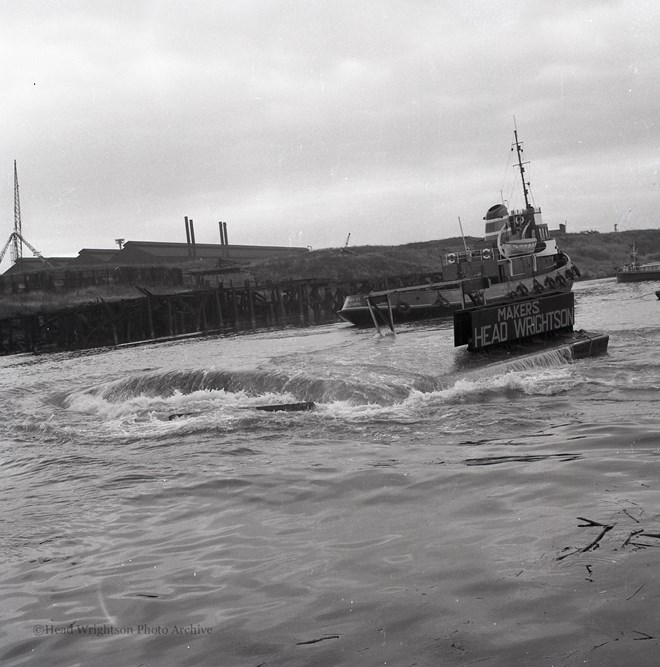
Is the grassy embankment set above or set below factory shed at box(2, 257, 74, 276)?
below

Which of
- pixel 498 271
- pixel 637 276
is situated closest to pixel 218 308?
pixel 498 271

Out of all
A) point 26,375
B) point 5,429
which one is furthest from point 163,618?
point 26,375

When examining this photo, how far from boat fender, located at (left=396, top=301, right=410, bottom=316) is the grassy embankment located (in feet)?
76.9

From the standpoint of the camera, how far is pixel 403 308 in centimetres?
3672

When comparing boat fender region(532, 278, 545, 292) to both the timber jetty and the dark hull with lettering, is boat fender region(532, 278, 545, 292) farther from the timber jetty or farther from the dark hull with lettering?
the dark hull with lettering

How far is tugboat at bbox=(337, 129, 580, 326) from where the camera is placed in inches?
1335

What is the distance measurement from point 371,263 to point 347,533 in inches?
3127

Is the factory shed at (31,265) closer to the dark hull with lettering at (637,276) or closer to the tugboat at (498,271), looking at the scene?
the tugboat at (498,271)

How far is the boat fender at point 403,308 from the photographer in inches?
1444

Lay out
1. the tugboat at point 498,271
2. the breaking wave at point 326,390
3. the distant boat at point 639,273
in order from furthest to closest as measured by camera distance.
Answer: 1. the distant boat at point 639,273
2. the tugboat at point 498,271
3. the breaking wave at point 326,390

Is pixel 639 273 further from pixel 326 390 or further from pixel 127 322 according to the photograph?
pixel 326 390

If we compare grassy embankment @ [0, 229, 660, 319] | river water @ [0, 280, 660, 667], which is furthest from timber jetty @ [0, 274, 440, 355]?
river water @ [0, 280, 660, 667]

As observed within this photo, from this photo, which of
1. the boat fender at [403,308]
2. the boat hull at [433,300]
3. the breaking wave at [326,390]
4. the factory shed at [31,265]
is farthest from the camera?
the factory shed at [31,265]

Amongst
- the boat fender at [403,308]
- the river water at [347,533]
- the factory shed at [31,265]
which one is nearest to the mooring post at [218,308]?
the boat fender at [403,308]
